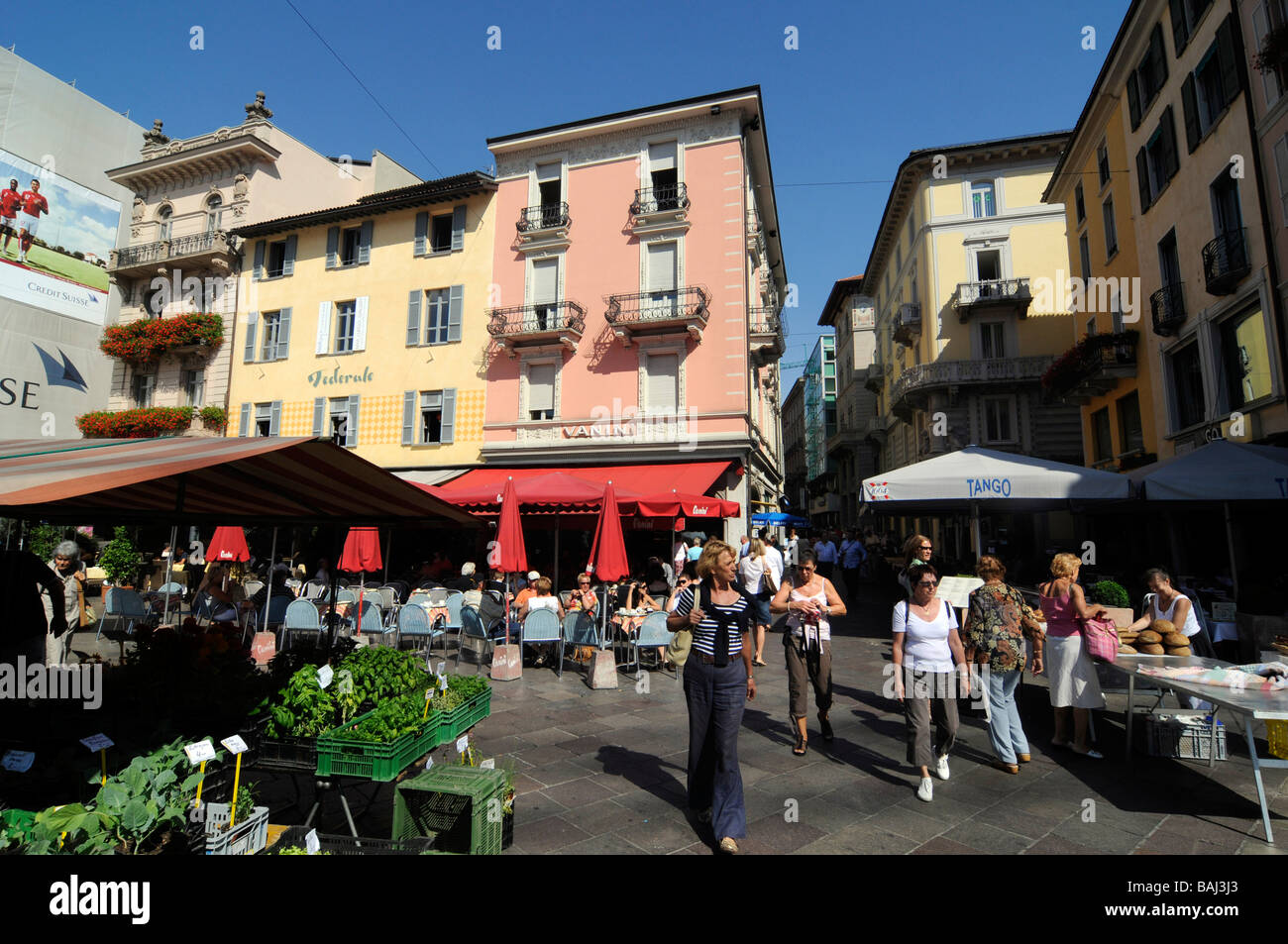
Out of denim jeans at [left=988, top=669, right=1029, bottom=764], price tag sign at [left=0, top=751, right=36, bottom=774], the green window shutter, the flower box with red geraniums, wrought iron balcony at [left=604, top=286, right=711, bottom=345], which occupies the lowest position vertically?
denim jeans at [left=988, top=669, right=1029, bottom=764]

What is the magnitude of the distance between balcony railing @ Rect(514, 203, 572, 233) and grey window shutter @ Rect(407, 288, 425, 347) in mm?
4161

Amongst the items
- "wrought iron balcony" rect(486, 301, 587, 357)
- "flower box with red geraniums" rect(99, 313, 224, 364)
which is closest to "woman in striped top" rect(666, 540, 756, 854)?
"wrought iron balcony" rect(486, 301, 587, 357)

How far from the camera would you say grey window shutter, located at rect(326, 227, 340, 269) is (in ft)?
72.5

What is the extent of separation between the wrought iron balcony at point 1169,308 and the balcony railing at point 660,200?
12141mm

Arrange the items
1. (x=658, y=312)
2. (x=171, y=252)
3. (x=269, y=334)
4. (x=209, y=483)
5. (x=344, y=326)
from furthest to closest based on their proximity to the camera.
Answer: (x=171, y=252)
(x=269, y=334)
(x=344, y=326)
(x=658, y=312)
(x=209, y=483)

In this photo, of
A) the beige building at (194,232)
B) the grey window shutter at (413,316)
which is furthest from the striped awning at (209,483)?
the beige building at (194,232)

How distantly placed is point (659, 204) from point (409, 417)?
34.7 feet

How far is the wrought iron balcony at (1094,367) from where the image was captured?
15578 mm

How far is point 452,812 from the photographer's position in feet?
10.7

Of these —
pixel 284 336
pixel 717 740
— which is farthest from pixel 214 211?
pixel 717 740

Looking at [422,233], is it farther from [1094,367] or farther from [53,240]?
[1094,367]

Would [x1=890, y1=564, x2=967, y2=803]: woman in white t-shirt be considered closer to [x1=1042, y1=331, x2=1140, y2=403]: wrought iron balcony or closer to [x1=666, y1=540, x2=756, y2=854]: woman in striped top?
[x1=666, y1=540, x2=756, y2=854]: woman in striped top

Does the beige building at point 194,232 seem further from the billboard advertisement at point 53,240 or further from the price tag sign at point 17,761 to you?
the price tag sign at point 17,761
